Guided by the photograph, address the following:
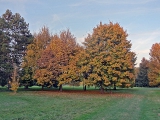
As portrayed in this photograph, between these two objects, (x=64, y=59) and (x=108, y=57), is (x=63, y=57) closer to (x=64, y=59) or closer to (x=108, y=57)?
(x=64, y=59)

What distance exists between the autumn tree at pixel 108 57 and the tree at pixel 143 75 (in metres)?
45.6

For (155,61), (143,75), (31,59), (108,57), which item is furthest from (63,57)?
(143,75)

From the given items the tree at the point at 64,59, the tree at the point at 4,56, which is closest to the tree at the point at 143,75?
the tree at the point at 64,59

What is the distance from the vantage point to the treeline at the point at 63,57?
28797 mm

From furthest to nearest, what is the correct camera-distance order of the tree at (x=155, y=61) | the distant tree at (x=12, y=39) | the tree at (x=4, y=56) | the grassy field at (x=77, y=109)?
1. the tree at (x=155, y=61)
2. the distant tree at (x=12, y=39)
3. the tree at (x=4, y=56)
4. the grassy field at (x=77, y=109)

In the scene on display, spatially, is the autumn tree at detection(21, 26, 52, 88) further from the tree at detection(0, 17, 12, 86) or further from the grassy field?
the grassy field

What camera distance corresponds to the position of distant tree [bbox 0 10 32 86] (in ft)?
110

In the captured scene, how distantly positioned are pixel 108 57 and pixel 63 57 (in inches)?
288

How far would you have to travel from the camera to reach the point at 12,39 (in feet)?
117

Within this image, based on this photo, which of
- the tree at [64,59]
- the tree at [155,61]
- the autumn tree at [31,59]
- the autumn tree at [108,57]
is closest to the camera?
the autumn tree at [108,57]

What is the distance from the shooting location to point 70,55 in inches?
1281

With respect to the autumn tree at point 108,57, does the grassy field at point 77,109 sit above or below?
below

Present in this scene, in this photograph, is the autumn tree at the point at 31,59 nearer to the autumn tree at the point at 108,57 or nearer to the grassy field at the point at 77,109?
the autumn tree at the point at 108,57

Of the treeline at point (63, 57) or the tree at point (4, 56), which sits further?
the tree at point (4, 56)
